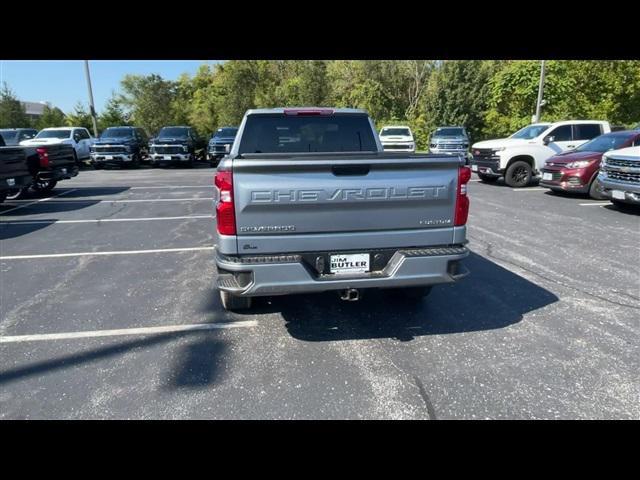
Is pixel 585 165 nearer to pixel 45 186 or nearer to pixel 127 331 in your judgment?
pixel 127 331

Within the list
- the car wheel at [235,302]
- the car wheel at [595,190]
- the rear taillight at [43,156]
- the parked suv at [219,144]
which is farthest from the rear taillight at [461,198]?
the parked suv at [219,144]

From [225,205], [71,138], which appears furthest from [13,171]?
[71,138]

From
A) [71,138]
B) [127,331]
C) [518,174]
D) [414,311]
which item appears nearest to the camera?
[127,331]

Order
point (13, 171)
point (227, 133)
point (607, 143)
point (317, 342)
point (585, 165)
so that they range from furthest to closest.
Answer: point (227, 133), point (607, 143), point (585, 165), point (13, 171), point (317, 342)

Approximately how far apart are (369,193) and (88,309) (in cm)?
333

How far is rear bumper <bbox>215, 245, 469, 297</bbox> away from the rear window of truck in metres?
1.88

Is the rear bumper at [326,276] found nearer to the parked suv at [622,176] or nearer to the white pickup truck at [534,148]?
the parked suv at [622,176]

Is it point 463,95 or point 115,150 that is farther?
point 463,95

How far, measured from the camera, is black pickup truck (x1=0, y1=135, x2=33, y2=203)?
9359 millimetres

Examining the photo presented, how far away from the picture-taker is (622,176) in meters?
8.66

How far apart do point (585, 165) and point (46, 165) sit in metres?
14.7
